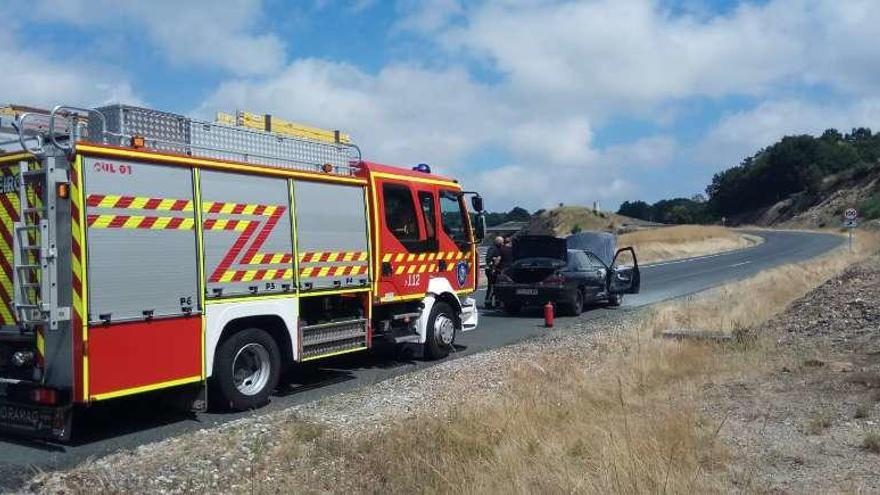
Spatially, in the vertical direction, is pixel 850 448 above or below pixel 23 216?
below

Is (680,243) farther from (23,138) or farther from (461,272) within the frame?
(23,138)

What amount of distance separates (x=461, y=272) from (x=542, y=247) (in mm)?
6998

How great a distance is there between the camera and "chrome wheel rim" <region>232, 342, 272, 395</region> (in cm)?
910

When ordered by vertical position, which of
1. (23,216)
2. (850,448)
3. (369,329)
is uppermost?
(23,216)

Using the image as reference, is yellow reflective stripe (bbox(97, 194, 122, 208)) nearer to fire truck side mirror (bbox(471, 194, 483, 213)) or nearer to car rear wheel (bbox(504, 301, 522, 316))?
fire truck side mirror (bbox(471, 194, 483, 213))

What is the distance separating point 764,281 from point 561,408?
65.9 feet

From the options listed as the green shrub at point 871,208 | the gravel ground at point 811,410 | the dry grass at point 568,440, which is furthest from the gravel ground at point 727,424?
the green shrub at point 871,208

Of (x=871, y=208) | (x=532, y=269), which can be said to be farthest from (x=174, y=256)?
(x=871, y=208)

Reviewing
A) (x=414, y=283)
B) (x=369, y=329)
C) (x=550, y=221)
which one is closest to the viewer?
(x=369, y=329)

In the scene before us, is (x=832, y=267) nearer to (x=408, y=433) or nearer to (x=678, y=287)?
(x=678, y=287)

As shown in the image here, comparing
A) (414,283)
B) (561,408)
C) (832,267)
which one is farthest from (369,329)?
(832,267)

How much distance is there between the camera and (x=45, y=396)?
7.29m

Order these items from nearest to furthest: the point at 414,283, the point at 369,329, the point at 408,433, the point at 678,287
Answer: the point at 408,433 < the point at 369,329 < the point at 414,283 < the point at 678,287

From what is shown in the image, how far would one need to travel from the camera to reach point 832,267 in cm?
3244
